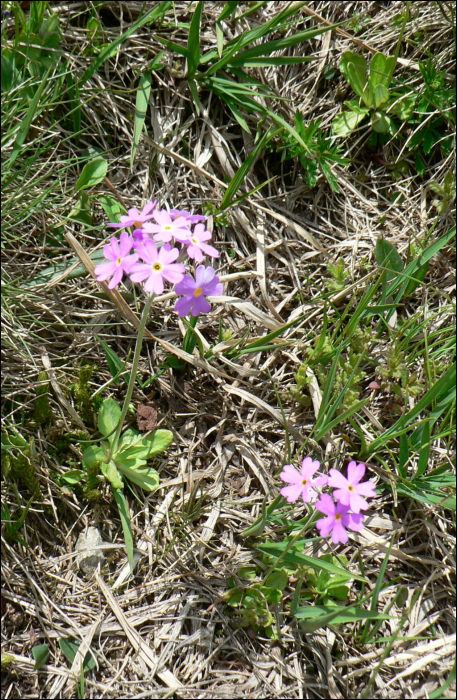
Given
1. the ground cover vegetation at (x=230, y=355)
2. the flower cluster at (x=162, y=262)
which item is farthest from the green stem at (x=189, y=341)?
the flower cluster at (x=162, y=262)

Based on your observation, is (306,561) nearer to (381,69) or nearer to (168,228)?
(168,228)

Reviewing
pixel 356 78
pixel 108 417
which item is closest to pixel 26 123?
pixel 108 417

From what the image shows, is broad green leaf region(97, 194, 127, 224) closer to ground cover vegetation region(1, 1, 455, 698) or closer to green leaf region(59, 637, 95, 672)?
ground cover vegetation region(1, 1, 455, 698)

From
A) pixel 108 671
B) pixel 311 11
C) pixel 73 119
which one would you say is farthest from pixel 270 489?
Answer: pixel 311 11

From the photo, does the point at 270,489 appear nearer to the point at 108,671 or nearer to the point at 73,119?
the point at 108,671

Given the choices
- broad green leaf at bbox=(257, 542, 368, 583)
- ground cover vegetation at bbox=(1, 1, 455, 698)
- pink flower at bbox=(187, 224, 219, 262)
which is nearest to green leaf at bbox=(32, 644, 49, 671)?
ground cover vegetation at bbox=(1, 1, 455, 698)
